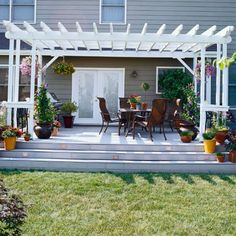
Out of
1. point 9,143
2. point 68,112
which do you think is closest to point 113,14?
point 68,112

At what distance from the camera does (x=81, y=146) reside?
7293 mm

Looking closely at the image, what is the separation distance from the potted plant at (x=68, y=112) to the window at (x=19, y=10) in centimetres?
351

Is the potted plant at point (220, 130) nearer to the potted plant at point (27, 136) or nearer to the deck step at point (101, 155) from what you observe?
the deck step at point (101, 155)

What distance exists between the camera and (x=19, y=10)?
1162 cm

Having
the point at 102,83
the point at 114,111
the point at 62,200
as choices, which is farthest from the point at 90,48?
the point at 62,200

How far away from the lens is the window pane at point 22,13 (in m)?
11.6

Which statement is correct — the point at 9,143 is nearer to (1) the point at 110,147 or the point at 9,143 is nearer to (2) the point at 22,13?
(1) the point at 110,147


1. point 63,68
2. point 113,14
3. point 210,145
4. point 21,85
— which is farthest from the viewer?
point 113,14

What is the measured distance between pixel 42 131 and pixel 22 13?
5889 millimetres

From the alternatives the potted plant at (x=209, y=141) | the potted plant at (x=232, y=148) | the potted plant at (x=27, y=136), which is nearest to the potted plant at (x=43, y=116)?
the potted plant at (x=27, y=136)

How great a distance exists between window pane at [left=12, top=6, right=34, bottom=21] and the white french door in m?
2.72

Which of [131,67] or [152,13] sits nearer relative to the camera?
[131,67]

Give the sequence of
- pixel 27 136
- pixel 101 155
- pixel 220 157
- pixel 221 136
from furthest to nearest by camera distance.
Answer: pixel 27 136 → pixel 221 136 → pixel 101 155 → pixel 220 157

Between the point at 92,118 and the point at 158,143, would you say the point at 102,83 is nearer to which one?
the point at 92,118
